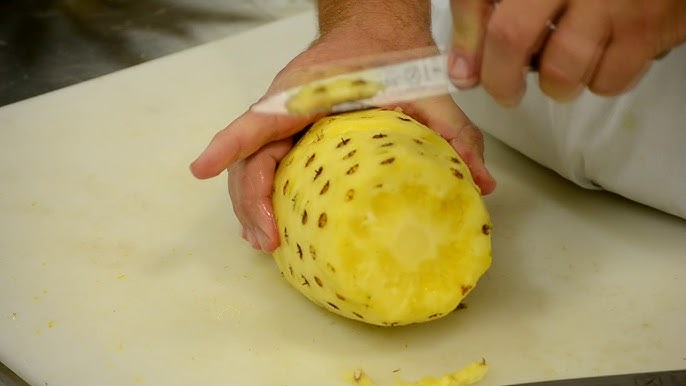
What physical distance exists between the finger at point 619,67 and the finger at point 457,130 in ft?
1.49

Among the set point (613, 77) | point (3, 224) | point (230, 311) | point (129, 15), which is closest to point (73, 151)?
point (3, 224)

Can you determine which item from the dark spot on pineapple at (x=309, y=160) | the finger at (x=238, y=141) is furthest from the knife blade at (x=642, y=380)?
the finger at (x=238, y=141)

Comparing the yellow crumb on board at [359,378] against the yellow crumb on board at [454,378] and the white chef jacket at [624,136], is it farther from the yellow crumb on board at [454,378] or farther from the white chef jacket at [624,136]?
the white chef jacket at [624,136]

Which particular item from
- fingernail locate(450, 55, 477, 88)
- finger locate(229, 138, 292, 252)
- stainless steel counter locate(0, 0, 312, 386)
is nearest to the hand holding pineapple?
finger locate(229, 138, 292, 252)

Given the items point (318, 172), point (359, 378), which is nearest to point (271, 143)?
point (318, 172)

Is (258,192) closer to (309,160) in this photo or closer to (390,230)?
(309,160)

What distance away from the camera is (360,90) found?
1188 mm

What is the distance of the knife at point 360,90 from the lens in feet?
3.69

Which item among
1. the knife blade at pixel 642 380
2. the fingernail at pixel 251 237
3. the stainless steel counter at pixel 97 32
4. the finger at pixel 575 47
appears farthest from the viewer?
the stainless steel counter at pixel 97 32

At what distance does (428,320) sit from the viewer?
3.82 feet

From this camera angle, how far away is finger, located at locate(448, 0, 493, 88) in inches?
32.8

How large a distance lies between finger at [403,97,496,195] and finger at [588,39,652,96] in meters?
0.45

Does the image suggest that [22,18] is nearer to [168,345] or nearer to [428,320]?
[168,345]

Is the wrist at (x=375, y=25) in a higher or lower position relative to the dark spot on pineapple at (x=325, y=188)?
higher
